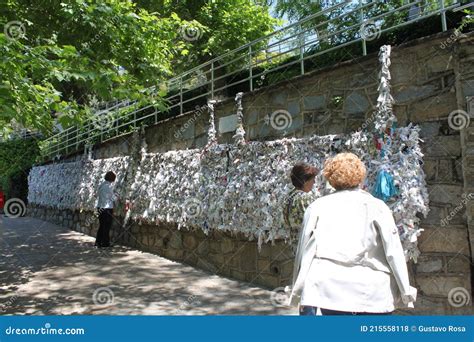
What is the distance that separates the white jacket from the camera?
231 centimetres

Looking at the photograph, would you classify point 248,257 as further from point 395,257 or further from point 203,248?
point 395,257

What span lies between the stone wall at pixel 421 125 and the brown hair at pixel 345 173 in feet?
6.70

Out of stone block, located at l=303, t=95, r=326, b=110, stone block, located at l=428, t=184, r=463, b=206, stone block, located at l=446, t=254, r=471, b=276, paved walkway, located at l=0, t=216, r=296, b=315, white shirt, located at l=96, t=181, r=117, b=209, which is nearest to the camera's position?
stone block, located at l=446, t=254, r=471, b=276

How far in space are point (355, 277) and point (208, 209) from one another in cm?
497

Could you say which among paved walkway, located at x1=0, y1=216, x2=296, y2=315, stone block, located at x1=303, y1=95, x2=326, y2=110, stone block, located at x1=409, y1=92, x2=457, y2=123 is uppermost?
stone block, located at x1=303, y1=95, x2=326, y2=110

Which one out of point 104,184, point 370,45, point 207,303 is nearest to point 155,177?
point 104,184

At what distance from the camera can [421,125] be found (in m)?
4.42

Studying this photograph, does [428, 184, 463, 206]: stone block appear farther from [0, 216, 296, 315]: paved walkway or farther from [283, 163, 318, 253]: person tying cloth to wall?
[0, 216, 296, 315]: paved walkway

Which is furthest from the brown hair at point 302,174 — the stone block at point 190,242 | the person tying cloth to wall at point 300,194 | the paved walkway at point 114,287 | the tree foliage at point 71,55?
the stone block at point 190,242

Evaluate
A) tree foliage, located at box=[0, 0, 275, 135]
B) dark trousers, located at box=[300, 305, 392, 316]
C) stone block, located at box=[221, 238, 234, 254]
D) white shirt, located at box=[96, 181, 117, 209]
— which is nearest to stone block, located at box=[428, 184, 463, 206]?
dark trousers, located at box=[300, 305, 392, 316]

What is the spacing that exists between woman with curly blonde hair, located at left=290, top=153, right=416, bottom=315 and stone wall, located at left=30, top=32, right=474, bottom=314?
1997mm

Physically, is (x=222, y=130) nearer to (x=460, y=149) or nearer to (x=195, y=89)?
(x=195, y=89)

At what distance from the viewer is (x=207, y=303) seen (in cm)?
542

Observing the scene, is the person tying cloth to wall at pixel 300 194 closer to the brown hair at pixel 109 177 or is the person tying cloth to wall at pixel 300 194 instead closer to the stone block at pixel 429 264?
the stone block at pixel 429 264
